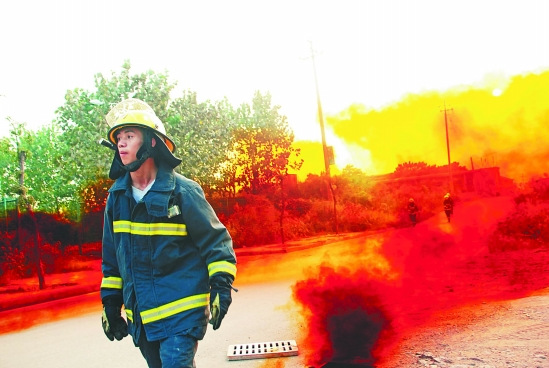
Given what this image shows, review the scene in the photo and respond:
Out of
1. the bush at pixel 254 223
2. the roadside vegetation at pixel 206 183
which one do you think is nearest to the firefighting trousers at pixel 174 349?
the roadside vegetation at pixel 206 183

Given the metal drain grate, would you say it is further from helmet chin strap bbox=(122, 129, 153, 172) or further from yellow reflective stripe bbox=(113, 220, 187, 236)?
helmet chin strap bbox=(122, 129, 153, 172)

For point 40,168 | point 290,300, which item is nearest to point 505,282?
point 290,300

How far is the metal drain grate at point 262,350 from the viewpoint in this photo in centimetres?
452

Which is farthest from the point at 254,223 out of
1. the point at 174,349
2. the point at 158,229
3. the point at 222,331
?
the point at 174,349

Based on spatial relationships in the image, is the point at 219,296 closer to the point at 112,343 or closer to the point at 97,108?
the point at 112,343

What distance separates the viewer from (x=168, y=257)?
8.31 feet

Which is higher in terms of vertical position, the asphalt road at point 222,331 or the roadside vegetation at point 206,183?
the roadside vegetation at point 206,183

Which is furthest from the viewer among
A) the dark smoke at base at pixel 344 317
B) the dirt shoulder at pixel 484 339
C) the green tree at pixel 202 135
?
the green tree at pixel 202 135

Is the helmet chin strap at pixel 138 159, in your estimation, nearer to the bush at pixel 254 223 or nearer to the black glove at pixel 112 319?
the black glove at pixel 112 319

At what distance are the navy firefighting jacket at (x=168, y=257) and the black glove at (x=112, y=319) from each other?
150 millimetres

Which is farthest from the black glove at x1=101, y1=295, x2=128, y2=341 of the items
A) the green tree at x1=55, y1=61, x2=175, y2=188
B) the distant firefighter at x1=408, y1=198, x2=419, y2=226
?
the green tree at x1=55, y1=61, x2=175, y2=188

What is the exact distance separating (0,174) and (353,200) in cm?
823

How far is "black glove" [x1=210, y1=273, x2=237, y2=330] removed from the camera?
2.45 m

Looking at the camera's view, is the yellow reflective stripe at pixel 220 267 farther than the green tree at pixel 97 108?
No
